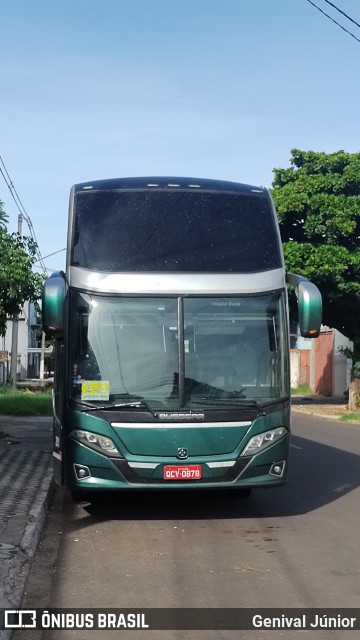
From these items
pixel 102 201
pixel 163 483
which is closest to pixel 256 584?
pixel 163 483

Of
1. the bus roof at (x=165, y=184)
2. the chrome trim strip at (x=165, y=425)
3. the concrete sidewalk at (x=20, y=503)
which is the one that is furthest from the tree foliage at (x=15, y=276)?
the chrome trim strip at (x=165, y=425)

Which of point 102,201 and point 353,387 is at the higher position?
point 102,201

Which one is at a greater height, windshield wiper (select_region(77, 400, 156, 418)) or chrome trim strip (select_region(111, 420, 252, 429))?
windshield wiper (select_region(77, 400, 156, 418))

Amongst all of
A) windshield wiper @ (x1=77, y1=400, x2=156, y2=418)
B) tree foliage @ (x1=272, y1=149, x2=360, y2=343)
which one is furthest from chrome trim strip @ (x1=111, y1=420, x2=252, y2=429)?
tree foliage @ (x1=272, y1=149, x2=360, y2=343)

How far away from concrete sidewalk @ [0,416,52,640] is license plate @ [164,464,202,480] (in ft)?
4.58

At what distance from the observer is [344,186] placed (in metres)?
32.0

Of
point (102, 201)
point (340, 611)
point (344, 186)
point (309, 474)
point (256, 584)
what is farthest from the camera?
point (344, 186)

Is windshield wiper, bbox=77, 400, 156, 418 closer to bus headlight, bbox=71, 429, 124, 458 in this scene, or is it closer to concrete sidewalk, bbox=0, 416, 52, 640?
bus headlight, bbox=71, 429, 124, 458

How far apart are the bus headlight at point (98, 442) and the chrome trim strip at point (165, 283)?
151 cm

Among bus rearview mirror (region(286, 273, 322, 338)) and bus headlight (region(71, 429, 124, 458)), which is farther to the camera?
bus rearview mirror (region(286, 273, 322, 338))

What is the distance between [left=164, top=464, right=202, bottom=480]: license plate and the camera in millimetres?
9398

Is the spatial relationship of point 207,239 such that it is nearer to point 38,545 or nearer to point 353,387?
point 38,545

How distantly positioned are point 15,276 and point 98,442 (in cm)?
748

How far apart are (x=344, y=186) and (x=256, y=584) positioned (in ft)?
85.9
